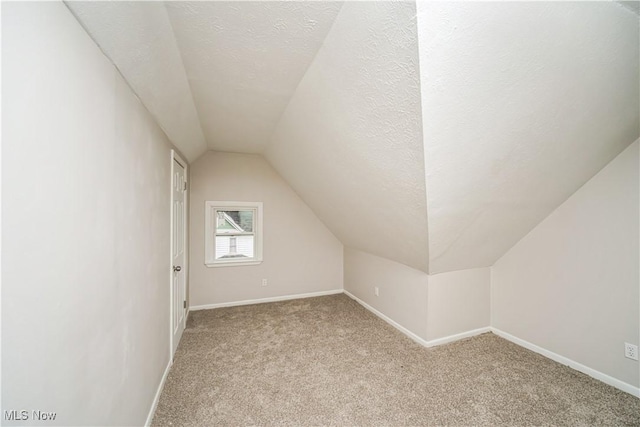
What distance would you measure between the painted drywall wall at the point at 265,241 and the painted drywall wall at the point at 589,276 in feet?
8.31

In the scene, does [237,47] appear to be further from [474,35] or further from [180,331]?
[180,331]

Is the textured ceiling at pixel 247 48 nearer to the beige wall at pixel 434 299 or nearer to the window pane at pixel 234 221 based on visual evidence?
the window pane at pixel 234 221

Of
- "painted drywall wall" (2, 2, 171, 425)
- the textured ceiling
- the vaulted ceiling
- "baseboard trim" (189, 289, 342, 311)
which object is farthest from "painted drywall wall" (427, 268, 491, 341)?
"painted drywall wall" (2, 2, 171, 425)

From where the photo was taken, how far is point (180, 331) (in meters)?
2.68

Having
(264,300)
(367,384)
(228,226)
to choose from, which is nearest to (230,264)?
(228,226)

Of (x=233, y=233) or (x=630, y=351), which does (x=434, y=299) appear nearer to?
(x=630, y=351)

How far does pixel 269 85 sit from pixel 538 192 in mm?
2246

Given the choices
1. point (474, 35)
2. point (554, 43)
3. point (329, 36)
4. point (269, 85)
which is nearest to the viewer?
point (474, 35)

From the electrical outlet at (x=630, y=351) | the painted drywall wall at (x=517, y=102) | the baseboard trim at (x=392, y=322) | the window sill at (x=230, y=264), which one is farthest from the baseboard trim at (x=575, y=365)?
the window sill at (x=230, y=264)

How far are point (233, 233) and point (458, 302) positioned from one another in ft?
9.91

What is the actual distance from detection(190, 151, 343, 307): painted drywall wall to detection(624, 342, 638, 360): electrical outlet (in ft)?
10.1

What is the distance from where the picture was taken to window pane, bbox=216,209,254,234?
370cm

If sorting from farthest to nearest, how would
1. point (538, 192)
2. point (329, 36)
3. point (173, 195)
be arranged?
point (173, 195), point (538, 192), point (329, 36)

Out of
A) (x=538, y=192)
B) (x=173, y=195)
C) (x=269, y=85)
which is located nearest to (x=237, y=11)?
(x=269, y=85)
